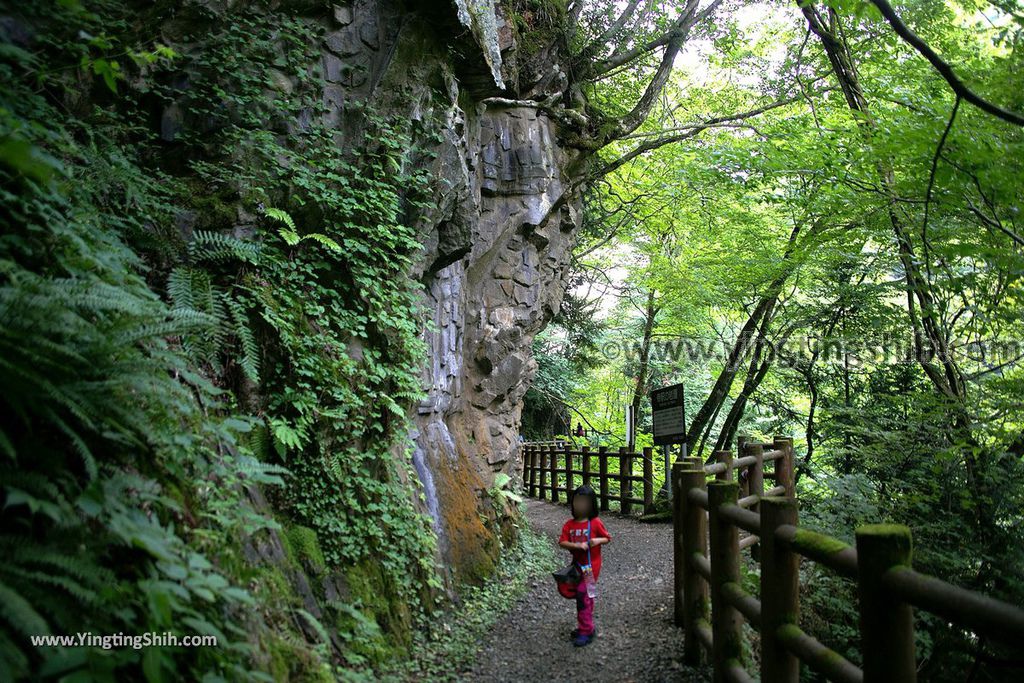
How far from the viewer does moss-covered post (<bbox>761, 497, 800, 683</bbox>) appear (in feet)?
9.41

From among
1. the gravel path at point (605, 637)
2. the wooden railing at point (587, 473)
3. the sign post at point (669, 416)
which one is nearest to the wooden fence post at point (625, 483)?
the wooden railing at point (587, 473)

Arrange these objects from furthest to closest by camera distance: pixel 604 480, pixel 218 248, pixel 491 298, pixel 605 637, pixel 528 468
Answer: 1. pixel 528 468
2. pixel 604 480
3. pixel 491 298
4. pixel 605 637
5. pixel 218 248

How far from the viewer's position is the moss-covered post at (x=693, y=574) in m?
4.34

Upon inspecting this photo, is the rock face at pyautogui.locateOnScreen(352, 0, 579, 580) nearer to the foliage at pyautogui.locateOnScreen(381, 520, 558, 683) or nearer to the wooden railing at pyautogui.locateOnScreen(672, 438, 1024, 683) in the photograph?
the foliage at pyautogui.locateOnScreen(381, 520, 558, 683)

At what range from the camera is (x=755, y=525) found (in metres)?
3.18

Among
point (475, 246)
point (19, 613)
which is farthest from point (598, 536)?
point (475, 246)

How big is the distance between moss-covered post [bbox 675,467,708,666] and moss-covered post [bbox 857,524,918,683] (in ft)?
7.11

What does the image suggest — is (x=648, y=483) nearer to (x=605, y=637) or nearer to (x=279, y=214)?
(x=605, y=637)

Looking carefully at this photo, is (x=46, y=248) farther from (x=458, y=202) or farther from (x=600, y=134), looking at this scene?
(x=600, y=134)

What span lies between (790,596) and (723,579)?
31.2 inches

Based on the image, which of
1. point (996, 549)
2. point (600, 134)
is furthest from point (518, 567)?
point (600, 134)

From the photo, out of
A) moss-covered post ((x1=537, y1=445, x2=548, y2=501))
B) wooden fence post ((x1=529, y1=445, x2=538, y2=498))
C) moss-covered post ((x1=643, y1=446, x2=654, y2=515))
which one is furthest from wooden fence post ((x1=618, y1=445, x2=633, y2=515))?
wooden fence post ((x1=529, y1=445, x2=538, y2=498))

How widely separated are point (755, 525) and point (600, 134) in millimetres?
9413

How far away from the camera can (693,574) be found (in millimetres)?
4418
